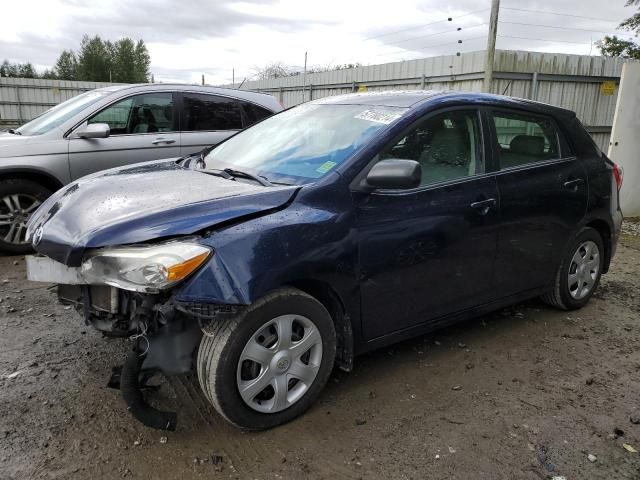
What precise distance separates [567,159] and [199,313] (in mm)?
3178

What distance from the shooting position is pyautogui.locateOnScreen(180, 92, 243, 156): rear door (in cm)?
650

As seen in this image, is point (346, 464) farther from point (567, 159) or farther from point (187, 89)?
point (187, 89)

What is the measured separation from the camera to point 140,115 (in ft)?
20.6

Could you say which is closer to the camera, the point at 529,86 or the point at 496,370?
the point at 496,370

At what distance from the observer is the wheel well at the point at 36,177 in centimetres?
554

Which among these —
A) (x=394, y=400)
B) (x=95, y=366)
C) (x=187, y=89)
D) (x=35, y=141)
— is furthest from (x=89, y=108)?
(x=394, y=400)

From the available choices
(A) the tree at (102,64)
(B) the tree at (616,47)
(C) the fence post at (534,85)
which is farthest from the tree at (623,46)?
(A) the tree at (102,64)

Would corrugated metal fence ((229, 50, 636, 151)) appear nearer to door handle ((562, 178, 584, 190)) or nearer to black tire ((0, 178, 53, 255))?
door handle ((562, 178, 584, 190))

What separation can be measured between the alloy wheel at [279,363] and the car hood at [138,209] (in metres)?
0.60

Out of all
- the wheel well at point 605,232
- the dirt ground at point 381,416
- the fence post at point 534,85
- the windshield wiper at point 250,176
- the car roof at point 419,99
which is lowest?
the dirt ground at point 381,416

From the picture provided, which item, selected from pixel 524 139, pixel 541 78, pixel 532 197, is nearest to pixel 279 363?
pixel 532 197

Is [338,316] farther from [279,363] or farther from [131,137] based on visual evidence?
[131,137]

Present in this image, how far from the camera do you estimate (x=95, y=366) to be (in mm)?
3422

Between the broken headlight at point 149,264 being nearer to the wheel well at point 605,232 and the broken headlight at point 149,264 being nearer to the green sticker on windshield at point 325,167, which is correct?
the green sticker on windshield at point 325,167
